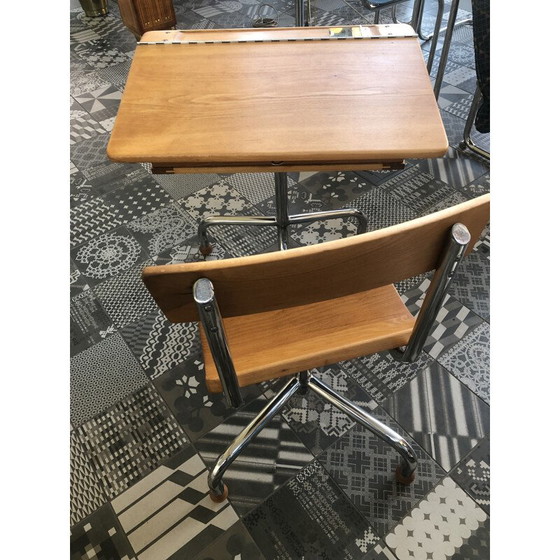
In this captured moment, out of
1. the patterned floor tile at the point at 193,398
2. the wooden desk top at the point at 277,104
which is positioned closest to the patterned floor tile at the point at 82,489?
the patterned floor tile at the point at 193,398

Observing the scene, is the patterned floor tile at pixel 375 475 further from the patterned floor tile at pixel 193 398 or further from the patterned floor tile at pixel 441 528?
the patterned floor tile at pixel 193 398

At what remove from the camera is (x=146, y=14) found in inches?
110

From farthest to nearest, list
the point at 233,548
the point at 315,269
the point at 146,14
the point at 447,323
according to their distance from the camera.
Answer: the point at 146,14 → the point at 447,323 → the point at 233,548 → the point at 315,269

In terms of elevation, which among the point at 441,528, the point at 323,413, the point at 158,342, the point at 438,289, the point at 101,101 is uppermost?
the point at 438,289

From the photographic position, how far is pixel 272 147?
952mm

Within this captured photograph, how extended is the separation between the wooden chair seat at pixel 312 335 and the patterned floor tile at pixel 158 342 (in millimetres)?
642

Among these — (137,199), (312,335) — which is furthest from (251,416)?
(137,199)

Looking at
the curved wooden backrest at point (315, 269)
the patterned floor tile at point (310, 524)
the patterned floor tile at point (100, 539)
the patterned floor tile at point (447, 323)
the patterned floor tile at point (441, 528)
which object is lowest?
the patterned floor tile at point (441, 528)

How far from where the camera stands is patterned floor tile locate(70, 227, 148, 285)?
1839 mm

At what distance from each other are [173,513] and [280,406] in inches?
16.3

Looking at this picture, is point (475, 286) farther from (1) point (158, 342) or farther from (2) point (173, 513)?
(2) point (173, 513)

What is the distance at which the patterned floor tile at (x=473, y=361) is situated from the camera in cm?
147

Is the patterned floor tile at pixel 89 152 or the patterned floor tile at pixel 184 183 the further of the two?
the patterned floor tile at pixel 89 152

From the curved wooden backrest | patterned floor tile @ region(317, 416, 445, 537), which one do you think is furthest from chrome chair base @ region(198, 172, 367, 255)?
the curved wooden backrest
